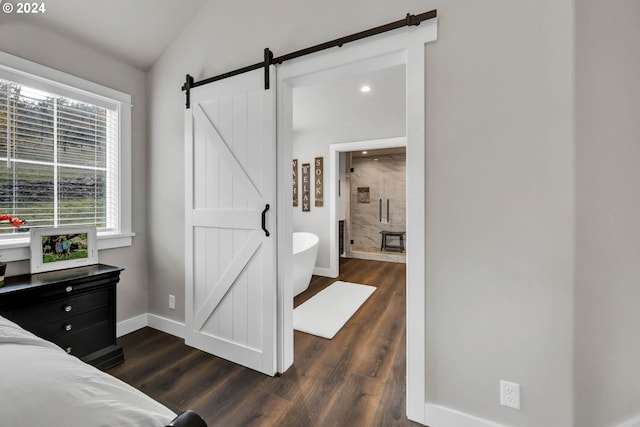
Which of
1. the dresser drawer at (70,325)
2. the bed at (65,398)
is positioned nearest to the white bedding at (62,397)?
the bed at (65,398)

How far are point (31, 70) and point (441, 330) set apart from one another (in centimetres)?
333

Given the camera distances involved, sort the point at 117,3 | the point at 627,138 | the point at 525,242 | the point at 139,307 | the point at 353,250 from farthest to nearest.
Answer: the point at 353,250
the point at 139,307
the point at 117,3
the point at 525,242
the point at 627,138

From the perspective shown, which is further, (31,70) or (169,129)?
(169,129)

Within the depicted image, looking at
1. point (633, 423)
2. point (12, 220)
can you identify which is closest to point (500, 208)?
point (633, 423)

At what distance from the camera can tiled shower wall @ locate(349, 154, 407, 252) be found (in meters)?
6.76

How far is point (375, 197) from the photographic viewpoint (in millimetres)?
6992

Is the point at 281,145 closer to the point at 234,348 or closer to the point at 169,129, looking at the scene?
the point at 169,129

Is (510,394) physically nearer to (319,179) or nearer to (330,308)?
(330,308)

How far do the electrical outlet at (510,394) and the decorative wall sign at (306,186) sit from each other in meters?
3.98

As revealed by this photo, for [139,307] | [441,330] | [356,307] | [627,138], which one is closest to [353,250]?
[356,307]

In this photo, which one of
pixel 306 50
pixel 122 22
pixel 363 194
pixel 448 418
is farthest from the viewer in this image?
pixel 363 194

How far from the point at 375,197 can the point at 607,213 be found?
5.71m

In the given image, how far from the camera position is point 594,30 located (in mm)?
1297

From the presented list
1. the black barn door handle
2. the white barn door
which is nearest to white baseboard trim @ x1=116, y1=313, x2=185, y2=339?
the white barn door
